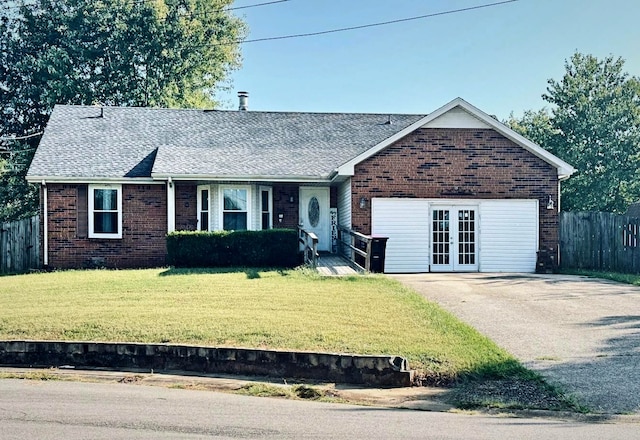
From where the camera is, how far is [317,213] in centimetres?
2428

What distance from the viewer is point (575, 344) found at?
10594mm

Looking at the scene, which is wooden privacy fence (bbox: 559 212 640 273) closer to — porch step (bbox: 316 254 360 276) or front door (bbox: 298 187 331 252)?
porch step (bbox: 316 254 360 276)

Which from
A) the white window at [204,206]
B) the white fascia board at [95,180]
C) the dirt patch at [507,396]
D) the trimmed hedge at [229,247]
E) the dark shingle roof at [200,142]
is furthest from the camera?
the white window at [204,206]

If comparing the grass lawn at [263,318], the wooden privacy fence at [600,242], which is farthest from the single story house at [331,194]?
the grass lawn at [263,318]

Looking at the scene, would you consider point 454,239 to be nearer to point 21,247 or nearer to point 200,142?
point 200,142

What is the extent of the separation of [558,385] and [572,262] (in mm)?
14040

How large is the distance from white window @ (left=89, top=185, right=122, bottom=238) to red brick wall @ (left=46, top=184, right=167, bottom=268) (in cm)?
17

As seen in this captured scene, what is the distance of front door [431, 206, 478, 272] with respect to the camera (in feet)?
69.6

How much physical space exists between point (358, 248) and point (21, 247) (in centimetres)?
1186

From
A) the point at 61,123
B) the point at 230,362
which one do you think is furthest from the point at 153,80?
the point at 230,362

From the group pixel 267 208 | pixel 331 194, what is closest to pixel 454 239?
pixel 331 194

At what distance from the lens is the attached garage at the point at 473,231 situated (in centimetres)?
2108

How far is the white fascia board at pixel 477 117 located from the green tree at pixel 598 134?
11.8m

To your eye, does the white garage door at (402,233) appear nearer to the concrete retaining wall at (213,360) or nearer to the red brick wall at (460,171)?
the red brick wall at (460,171)
